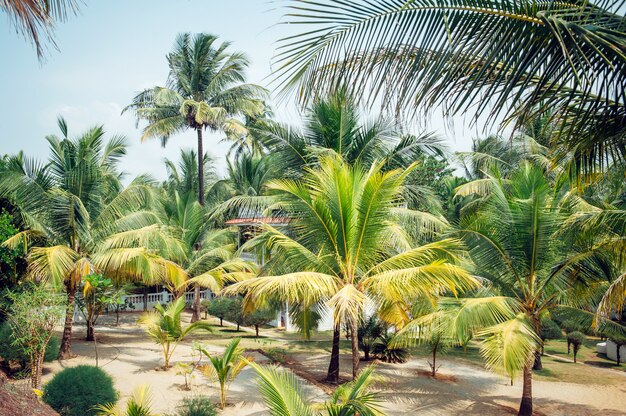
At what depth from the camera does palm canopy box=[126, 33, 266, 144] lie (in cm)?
2225

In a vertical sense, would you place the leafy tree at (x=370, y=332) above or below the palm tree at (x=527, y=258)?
below

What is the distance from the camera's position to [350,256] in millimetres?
9484

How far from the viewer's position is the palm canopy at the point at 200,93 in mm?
22250

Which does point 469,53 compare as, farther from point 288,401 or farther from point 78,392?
point 78,392

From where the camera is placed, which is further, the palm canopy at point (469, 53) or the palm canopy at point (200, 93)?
the palm canopy at point (200, 93)

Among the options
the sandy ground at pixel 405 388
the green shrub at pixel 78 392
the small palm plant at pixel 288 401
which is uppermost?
the small palm plant at pixel 288 401

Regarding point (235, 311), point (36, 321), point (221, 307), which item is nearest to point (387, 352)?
point (235, 311)

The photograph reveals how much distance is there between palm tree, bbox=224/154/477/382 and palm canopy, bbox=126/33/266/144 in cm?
1359

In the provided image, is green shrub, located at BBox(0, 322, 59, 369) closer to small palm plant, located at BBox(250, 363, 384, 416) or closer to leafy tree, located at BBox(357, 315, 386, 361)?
small palm plant, located at BBox(250, 363, 384, 416)

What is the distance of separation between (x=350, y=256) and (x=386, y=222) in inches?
41.4

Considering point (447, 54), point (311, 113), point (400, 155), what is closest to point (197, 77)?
point (311, 113)

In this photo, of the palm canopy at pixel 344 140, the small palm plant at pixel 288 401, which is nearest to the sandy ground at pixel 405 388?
the small palm plant at pixel 288 401

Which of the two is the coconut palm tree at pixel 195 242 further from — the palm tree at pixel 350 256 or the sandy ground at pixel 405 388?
the palm tree at pixel 350 256

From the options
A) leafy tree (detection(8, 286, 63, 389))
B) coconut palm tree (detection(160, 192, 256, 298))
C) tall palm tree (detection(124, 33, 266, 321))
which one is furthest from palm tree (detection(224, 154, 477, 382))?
tall palm tree (detection(124, 33, 266, 321))
